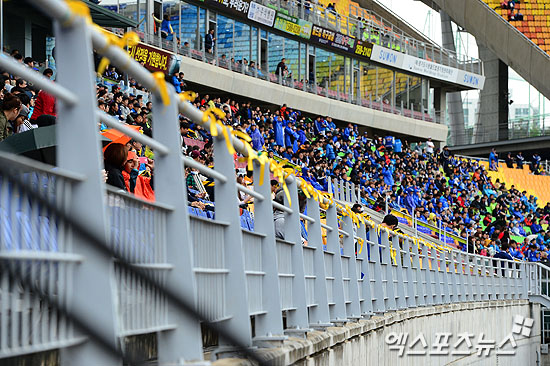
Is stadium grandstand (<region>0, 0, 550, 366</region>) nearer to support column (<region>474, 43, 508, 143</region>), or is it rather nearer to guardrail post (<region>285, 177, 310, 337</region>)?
guardrail post (<region>285, 177, 310, 337</region>)

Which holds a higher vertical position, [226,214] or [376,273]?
[226,214]

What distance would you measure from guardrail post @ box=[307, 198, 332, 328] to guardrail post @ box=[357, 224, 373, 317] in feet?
7.49

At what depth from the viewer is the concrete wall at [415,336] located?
6.30 m

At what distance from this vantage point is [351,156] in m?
32.8

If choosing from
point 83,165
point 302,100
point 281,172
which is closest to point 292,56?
point 302,100

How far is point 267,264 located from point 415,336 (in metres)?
7.18

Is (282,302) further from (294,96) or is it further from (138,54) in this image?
(294,96)

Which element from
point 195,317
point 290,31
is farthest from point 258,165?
point 290,31

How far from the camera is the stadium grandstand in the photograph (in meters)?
2.83

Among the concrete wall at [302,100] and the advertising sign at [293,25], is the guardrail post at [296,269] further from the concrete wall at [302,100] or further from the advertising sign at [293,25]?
the advertising sign at [293,25]

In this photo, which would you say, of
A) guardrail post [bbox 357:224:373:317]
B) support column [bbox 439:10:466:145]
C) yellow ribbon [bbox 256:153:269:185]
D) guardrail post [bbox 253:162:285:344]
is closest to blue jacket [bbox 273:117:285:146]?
guardrail post [bbox 357:224:373:317]

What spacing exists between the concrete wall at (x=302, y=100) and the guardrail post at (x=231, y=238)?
29380mm

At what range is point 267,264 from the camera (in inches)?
229

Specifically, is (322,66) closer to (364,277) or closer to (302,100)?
(302,100)
